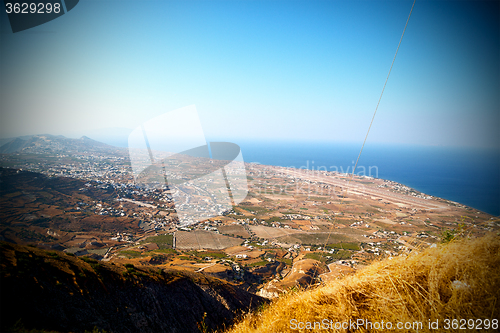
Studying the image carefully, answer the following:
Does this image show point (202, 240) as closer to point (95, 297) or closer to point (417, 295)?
point (95, 297)

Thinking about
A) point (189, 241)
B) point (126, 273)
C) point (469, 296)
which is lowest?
point (189, 241)

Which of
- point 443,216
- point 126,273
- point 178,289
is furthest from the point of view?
point 443,216

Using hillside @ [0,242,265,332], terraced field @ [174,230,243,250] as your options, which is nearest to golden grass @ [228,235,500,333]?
hillside @ [0,242,265,332]

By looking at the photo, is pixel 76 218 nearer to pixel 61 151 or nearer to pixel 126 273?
pixel 126 273

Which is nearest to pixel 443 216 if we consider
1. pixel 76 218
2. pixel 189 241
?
pixel 189 241

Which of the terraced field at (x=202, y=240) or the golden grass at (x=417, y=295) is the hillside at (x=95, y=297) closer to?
the golden grass at (x=417, y=295)

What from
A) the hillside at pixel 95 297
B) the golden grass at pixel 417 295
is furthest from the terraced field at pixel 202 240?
the golden grass at pixel 417 295

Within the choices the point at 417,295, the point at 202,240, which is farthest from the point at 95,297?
the point at 202,240

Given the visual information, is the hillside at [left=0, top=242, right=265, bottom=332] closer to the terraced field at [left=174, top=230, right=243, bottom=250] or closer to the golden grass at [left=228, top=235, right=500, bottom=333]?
the golden grass at [left=228, top=235, right=500, bottom=333]
